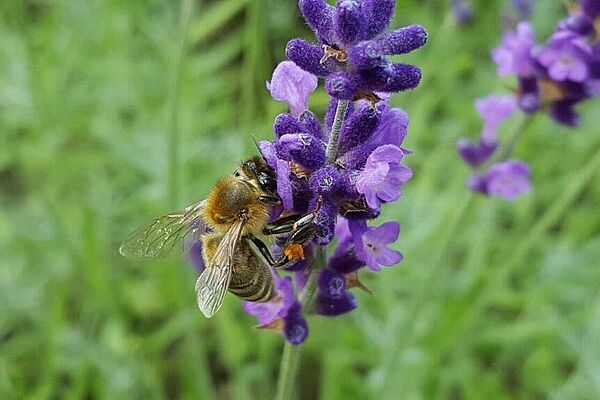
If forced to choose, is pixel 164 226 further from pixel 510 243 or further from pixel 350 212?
pixel 510 243

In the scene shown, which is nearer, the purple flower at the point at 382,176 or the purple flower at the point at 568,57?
the purple flower at the point at 382,176

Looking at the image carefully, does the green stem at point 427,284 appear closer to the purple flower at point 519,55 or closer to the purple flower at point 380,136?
the purple flower at point 519,55

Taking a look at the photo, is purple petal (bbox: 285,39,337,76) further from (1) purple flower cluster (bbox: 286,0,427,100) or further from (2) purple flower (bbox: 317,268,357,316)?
(2) purple flower (bbox: 317,268,357,316)

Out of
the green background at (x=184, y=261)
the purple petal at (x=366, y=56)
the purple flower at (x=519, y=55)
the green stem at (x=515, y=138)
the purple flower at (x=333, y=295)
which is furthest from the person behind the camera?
the green background at (x=184, y=261)

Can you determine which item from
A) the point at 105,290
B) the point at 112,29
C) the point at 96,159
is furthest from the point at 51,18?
the point at 105,290

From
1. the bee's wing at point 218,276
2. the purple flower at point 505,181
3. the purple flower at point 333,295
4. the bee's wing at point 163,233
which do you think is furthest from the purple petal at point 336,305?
the purple flower at point 505,181

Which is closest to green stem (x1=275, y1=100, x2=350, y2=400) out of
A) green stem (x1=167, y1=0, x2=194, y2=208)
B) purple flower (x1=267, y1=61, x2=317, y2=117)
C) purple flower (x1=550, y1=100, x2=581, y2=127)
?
purple flower (x1=267, y1=61, x2=317, y2=117)
